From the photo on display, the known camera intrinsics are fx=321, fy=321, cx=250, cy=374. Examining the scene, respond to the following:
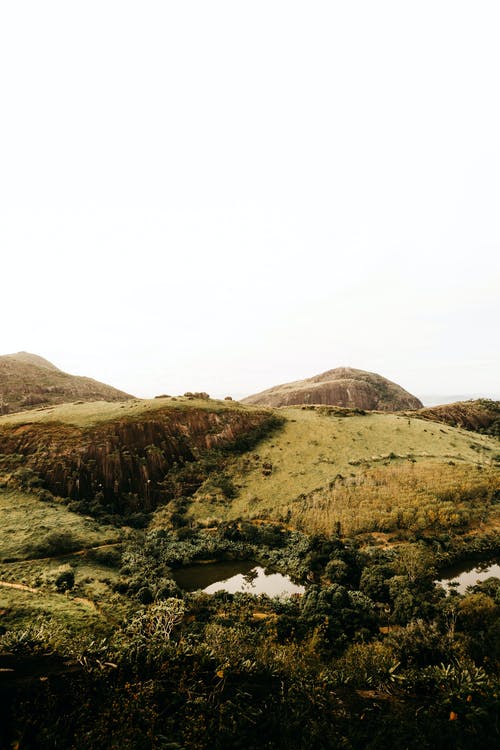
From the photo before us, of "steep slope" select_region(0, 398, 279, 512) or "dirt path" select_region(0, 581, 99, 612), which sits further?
"steep slope" select_region(0, 398, 279, 512)

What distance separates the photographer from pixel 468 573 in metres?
29.1

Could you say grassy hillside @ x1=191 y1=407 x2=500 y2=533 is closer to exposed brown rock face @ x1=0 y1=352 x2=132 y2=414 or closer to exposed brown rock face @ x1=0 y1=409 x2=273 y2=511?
exposed brown rock face @ x1=0 y1=409 x2=273 y2=511

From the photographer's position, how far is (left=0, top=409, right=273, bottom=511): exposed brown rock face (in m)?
44.5

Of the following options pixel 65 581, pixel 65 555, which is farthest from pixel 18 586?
pixel 65 555

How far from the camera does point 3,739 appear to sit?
31.8 feet

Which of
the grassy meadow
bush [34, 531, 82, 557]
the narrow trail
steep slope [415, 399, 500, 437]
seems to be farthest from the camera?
steep slope [415, 399, 500, 437]

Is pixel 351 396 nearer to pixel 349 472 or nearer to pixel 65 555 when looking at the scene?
pixel 349 472

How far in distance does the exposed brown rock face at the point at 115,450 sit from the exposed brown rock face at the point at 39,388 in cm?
5030

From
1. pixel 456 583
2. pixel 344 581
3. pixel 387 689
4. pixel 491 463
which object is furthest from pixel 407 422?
pixel 387 689

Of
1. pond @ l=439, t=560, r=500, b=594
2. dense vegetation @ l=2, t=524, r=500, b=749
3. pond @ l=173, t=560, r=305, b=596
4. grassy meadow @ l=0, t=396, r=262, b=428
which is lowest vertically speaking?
pond @ l=173, t=560, r=305, b=596

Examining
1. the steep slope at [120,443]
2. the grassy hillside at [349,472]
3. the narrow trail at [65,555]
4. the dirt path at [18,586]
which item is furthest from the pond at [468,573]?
the dirt path at [18,586]

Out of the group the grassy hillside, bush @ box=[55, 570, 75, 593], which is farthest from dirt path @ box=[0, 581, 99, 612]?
the grassy hillside

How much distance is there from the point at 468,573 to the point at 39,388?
113 metres

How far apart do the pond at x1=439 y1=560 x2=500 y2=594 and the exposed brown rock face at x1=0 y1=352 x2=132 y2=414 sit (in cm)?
10009
